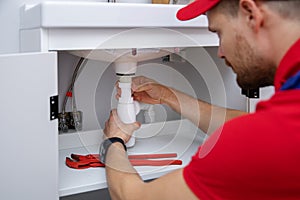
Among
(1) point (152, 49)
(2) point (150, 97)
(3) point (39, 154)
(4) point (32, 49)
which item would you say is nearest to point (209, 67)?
(2) point (150, 97)

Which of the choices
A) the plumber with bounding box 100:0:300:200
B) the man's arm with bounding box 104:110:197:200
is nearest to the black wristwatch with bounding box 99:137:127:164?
the man's arm with bounding box 104:110:197:200

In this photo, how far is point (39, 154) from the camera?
92 centimetres

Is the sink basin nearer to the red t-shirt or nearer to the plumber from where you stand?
the plumber

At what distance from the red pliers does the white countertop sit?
0.02 meters

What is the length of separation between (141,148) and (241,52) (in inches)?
28.0

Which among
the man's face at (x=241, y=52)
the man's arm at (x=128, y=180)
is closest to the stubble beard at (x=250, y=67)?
the man's face at (x=241, y=52)

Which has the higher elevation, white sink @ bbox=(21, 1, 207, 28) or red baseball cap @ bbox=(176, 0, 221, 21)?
red baseball cap @ bbox=(176, 0, 221, 21)

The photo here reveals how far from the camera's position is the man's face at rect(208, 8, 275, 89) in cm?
71

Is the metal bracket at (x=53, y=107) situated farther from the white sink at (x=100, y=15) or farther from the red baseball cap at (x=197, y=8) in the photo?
the red baseball cap at (x=197, y=8)

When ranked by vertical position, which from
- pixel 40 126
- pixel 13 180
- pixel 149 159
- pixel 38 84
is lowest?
pixel 149 159

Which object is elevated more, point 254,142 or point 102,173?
point 254,142

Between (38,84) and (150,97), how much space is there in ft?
1.71

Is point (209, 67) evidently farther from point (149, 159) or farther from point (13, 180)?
point (13, 180)

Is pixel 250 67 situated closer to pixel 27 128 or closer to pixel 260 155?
pixel 260 155
